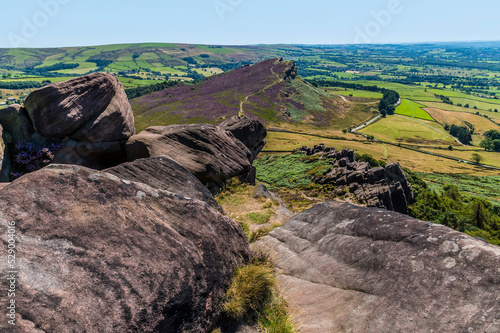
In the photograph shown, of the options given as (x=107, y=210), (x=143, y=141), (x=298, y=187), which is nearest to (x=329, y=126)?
(x=298, y=187)

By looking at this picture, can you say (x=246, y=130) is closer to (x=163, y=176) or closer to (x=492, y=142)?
(x=163, y=176)

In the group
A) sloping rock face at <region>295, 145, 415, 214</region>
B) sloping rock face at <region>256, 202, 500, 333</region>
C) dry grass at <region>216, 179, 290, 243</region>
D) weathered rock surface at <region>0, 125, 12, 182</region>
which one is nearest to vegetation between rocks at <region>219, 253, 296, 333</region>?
sloping rock face at <region>256, 202, 500, 333</region>

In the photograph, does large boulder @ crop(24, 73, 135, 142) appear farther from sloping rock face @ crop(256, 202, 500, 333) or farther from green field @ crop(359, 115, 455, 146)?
green field @ crop(359, 115, 455, 146)

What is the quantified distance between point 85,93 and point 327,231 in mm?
20647

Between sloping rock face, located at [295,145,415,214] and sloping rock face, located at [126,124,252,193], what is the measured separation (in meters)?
27.1

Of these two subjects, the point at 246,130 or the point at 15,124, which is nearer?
the point at 15,124

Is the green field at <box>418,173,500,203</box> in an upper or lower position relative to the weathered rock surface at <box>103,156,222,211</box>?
lower

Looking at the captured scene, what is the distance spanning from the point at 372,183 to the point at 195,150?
36.6m

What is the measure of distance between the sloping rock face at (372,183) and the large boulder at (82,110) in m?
37.5

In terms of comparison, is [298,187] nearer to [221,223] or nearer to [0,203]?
[221,223]

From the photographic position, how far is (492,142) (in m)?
171

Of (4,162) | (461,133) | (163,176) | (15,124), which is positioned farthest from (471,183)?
(4,162)

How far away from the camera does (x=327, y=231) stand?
1479 cm

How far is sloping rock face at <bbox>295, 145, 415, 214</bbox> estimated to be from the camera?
4491 cm
